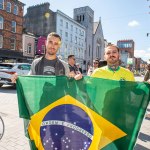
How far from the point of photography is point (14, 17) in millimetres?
34969

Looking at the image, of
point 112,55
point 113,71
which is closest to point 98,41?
point 112,55

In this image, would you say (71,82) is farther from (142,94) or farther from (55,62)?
(142,94)

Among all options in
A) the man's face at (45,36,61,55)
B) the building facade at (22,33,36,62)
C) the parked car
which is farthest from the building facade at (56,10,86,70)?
the man's face at (45,36,61,55)

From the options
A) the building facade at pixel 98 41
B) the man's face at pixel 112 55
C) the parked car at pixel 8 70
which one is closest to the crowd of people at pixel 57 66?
the man's face at pixel 112 55

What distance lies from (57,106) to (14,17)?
3434 centimetres

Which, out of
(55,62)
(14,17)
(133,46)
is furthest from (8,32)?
(133,46)

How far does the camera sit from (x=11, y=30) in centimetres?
3444

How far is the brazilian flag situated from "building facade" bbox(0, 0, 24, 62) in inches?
1169

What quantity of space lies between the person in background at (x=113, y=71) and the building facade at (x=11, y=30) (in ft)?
97.0

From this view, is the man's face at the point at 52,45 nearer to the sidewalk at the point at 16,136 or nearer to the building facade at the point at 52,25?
the sidewalk at the point at 16,136

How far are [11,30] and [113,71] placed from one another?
3317 cm

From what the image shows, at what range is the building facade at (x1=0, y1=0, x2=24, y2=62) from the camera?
Answer: 32469mm

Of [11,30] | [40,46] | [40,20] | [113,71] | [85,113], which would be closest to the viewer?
[85,113]

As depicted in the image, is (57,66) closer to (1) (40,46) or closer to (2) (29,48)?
(2) (29,48)
